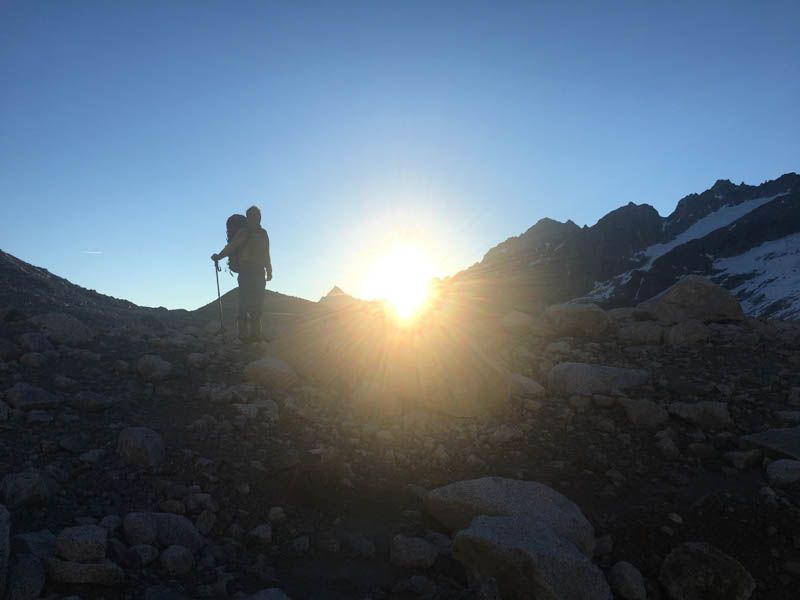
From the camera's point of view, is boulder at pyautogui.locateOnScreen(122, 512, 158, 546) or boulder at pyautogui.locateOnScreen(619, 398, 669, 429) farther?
boulder at pyautogui.locateOnScreen(619, 398, 669, 429)

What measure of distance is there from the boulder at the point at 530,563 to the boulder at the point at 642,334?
20.6 ft

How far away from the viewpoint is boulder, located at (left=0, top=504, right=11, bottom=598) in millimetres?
3494

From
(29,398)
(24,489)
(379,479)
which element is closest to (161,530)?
(24,489)

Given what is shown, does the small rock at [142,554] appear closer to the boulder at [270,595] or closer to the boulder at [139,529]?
the boulder at [139,529]

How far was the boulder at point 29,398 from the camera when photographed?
19.1 ft

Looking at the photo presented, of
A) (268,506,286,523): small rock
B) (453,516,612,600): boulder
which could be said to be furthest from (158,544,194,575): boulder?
(453,516,612,600): boulder

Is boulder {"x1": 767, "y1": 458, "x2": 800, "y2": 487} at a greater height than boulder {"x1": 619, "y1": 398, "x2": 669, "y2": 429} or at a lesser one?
lesser

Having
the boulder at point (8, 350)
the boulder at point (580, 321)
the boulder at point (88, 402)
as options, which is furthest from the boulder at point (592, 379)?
the boulder at point (8, 350)

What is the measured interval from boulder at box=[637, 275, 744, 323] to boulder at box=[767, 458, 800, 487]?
16.8ft

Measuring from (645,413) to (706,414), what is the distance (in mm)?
760

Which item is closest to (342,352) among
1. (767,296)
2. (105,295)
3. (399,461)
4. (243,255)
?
(399,461)

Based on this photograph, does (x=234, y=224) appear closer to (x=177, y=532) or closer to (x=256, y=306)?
(x=256, y=306)

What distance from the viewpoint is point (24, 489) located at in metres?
4.42

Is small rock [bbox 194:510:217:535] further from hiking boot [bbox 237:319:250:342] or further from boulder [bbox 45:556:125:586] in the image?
hiking boot [bbox 237:319:250:342]
